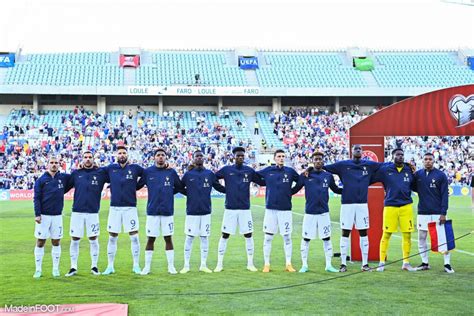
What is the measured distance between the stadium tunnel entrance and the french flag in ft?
4.87

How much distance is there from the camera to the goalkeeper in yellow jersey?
492 inches

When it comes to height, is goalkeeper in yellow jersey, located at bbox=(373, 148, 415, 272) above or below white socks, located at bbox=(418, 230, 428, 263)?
above

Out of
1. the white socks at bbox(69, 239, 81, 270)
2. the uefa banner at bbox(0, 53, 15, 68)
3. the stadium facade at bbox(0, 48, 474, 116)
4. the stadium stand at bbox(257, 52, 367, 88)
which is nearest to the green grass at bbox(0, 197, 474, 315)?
the white socks at bbox(69, 239, 81, 270)

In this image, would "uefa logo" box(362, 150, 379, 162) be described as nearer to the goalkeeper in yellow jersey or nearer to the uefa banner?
the goalkeeper in yellow jersey

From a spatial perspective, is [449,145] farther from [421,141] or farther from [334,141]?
[334,141]

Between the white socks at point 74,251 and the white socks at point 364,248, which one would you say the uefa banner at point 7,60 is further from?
the white socks at point 364,248

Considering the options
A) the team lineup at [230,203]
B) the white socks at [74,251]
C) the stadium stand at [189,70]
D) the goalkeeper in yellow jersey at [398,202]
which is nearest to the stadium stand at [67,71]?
the stadium stand at [189,70]

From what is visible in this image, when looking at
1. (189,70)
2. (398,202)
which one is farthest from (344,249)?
(189,70)

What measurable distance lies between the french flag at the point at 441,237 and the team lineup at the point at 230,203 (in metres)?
0.12

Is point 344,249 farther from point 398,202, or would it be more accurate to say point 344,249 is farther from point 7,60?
point 7,60

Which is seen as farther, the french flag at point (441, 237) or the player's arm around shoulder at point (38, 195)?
the french flag at point (441, 237)

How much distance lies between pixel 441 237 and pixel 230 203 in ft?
12.3

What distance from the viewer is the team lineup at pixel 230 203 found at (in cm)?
1196

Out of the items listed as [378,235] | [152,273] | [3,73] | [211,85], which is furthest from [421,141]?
[152,273]
